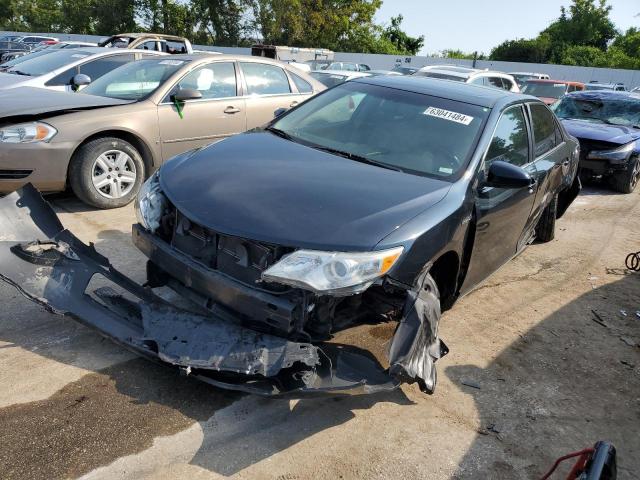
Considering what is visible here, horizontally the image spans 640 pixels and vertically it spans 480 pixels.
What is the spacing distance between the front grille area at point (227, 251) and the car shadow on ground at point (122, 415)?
588 millimetres

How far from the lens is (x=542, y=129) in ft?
15.5

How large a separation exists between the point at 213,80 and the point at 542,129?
3.66m

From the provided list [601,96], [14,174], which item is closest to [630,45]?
[601,96]

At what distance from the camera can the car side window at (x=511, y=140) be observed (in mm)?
3707

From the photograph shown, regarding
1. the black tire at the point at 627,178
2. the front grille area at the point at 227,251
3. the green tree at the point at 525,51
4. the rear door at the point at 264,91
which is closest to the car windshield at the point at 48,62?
the rear door at the point at 264,91

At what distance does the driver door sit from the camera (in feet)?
11.4

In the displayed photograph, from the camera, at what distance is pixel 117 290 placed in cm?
318

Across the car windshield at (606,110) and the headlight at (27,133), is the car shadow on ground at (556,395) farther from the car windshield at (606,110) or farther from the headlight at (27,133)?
the car windshield at (606,110)

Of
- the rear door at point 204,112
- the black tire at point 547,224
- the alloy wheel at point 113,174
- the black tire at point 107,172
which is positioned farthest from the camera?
the rear door at point 204,112

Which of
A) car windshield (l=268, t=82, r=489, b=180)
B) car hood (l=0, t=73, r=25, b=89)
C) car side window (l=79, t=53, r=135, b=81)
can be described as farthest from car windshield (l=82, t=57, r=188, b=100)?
car windshield (l=268, t=82, r=489, b=180)

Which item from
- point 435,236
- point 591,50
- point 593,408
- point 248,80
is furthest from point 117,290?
point 591,50

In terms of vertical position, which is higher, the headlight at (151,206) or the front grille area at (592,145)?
the headlight at (151,206)

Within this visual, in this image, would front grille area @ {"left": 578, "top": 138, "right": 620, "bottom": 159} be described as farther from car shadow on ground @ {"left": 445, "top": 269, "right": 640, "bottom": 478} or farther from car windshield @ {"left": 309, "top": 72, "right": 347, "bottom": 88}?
car windshield @ {"left": 309, "top": 72, "right": 347, "bottom": 88}

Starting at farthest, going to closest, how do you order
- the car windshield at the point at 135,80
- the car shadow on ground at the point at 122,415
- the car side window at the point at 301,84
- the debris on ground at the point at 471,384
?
the car side window at the point at 301,84, the car windshield at the point at 135,80, the debris on ground at the point at 471,384, the car shadow on ground at the point at 122,415
